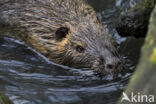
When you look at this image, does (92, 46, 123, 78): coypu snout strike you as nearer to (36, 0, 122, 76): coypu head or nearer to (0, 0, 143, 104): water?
(36, 0, 122, 76): coypu head

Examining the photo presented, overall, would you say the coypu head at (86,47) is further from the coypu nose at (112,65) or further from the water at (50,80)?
the water at (50,80)

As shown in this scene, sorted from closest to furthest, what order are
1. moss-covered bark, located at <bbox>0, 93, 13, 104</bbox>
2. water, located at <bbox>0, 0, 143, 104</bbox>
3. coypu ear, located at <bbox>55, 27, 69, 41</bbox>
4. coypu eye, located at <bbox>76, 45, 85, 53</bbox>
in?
moss-covered bark, located at <bbox>0, 93, 13, 104</bbox> → water, located at <bbox>0, 0, 143, 104</bbox> → coypu eye, located at <bbox>76, 45, 85, 53</bbox> → coypu ear, located at <bbox>55, 27, 69, 41</bbox>

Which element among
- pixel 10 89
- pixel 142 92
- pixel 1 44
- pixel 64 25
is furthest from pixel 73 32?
pixel 142 92

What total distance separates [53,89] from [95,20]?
4.62 feet

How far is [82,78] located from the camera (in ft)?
14.3

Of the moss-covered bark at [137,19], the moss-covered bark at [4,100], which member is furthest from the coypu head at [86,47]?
the moss-covered bark at [4,100]

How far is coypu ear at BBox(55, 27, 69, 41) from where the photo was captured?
14.6ft

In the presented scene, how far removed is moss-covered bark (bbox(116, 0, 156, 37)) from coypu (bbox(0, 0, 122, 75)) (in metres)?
0.52

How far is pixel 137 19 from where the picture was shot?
4.80 meters

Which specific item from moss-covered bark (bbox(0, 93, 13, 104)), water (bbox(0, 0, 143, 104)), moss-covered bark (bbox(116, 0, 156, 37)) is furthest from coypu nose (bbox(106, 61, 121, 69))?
moss-covered bark (bbox(0, 93, 13, 104))

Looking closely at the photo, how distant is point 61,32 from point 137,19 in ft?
4.33

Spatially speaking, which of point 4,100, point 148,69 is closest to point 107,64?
point 4,100

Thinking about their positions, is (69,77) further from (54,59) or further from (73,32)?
(73,32)

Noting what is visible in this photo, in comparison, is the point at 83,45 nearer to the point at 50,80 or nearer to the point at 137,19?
the point at 50,80
